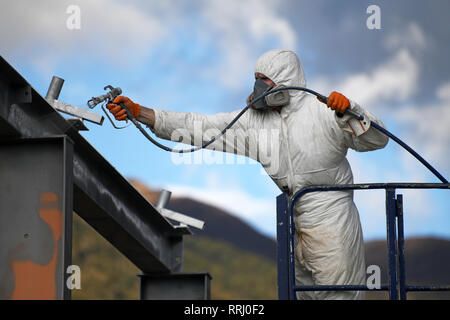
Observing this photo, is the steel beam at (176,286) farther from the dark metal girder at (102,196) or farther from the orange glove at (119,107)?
the orange glove at (119,107)

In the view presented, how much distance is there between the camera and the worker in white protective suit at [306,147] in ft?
20.2

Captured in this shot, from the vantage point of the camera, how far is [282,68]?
21.3 ft

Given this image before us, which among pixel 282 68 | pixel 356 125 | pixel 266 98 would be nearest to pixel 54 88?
pixel 266 98

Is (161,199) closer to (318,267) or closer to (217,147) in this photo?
(217,147)

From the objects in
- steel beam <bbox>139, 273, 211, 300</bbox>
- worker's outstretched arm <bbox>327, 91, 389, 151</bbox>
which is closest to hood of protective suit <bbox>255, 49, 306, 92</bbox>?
worker's outstretched arm <bbox>327, 91, 389, 151</bbox>

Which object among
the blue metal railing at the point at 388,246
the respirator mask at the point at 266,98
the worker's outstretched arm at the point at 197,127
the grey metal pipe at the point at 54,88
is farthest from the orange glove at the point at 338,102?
the grey metal pipe at the point at 54,88

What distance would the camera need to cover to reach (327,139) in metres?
6.35

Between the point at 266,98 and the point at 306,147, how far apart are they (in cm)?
51

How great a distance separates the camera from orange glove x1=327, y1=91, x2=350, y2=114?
588 cm

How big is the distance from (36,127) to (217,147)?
4.91 ft

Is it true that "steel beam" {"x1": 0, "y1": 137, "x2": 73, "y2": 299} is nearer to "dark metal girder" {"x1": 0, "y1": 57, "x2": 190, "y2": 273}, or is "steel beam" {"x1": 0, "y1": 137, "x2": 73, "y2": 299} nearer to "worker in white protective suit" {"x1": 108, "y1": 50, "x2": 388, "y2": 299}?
"dark metal girder" {"x1": 0, "y1": 57, "x2": 190, "y2": 273}

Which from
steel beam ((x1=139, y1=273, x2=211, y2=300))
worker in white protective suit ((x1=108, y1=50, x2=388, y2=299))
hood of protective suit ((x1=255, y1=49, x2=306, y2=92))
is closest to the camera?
worker in white protective suit ((x1=108, y1=50, x2=388, y2=299))

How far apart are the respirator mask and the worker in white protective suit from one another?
6 centimetres
